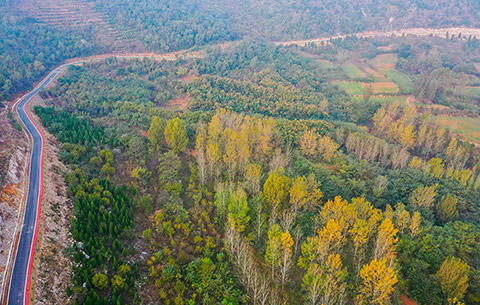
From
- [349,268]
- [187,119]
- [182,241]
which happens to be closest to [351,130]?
[187,119]

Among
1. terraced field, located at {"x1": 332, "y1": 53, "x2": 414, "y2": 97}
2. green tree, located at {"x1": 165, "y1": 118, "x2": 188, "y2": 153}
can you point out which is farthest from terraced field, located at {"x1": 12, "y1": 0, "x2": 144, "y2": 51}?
terraced field, located at {"x1": 332, "y1": 53, "x2": 414, "y2": 97}

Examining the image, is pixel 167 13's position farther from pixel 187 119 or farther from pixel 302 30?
pixel 187 119

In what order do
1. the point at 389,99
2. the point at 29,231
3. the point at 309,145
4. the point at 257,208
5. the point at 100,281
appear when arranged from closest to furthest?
1. the point at 100,281
2. the point at 29,231
3. the point at 257,208
4. the point at 309,145
5. the point at 389,99

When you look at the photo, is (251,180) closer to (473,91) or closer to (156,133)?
(156,133)

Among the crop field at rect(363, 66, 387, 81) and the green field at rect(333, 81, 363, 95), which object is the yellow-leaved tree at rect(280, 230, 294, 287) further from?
the crop field at rect(363, 66, 387, 81)

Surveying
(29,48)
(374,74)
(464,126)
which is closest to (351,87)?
(374,74)

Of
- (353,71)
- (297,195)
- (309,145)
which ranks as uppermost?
(297,195)

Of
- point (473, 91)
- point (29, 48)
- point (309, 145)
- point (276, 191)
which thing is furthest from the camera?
point (473, 91)
